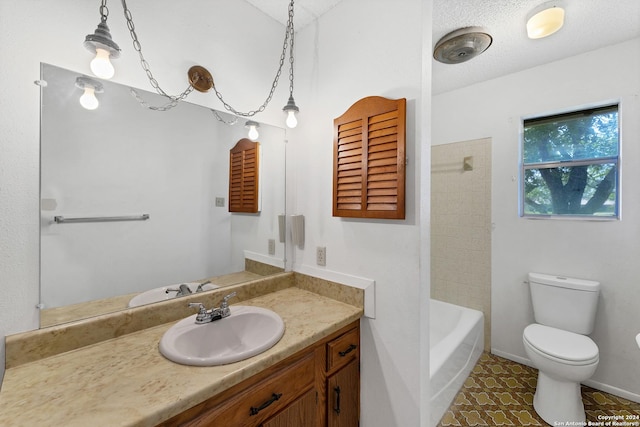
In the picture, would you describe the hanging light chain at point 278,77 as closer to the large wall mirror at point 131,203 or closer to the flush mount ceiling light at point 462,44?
the large wall mirror at point 131,203

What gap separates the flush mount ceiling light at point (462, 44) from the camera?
1705 millimetres

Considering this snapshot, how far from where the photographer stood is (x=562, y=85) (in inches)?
81.3

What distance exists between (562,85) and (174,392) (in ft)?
10.2

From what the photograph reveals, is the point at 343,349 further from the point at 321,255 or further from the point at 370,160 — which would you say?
the point at 370,160

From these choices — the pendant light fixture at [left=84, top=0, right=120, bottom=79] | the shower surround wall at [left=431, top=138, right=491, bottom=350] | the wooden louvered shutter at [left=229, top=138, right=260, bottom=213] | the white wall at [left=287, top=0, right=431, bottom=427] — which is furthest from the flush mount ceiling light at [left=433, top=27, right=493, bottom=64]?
the pendant light fixture at [left=84, top=0, right=120, bottom=79]

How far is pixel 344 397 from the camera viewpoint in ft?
4.27

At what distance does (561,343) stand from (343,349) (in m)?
1.58

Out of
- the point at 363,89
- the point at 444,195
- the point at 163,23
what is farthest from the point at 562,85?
the point at 163,23

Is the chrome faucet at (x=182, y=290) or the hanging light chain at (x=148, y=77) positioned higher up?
the hanging light chain at (x=148, y=77)

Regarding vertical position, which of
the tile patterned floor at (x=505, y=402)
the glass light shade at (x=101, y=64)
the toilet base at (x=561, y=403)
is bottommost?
→ the tile patterned floor at (x=505, y=402)

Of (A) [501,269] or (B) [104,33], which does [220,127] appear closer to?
(B) [104,33]

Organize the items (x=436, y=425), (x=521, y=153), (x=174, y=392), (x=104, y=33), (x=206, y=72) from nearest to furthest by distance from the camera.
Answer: (x=174, y=392) < (x=104, y=33) < (x=206, y=72) < (x=436, y=425) < (x=521, y=153)

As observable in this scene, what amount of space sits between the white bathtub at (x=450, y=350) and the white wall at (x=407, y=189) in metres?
0.42

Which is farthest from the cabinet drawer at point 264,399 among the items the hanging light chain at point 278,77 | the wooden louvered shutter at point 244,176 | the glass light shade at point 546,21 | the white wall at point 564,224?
the glass light shade at point 546,21
